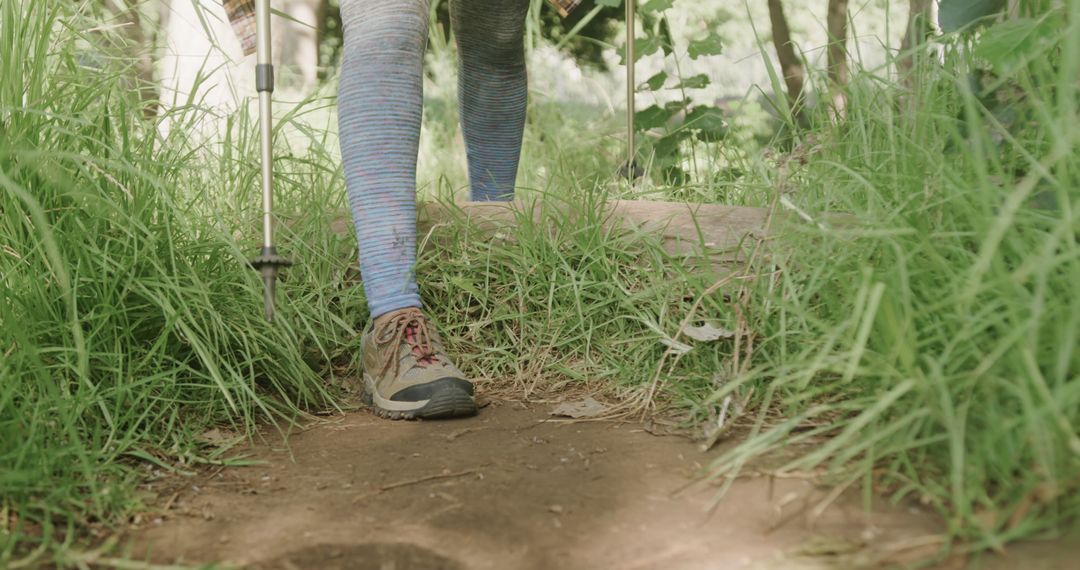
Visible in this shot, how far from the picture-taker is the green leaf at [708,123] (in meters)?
3.28

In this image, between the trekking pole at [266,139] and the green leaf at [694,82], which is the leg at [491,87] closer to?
the trekking pole at [266,139]

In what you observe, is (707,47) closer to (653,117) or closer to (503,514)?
(653,117)

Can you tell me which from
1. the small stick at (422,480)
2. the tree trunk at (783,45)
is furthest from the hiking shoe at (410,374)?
the tree trunk at (783,45)

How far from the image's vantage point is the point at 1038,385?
1.03m

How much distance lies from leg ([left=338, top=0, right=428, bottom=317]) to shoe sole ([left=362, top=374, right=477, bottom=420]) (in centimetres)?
23

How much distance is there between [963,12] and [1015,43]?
26 centimetres

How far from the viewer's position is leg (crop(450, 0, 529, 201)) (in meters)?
2.39

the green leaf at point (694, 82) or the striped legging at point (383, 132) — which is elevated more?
the green leaf at point (694, 82)

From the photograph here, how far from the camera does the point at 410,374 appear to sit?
6.20 feet

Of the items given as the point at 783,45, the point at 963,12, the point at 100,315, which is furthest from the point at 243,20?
the point at 783,45

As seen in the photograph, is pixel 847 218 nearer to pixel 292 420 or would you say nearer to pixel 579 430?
pixel 579 430

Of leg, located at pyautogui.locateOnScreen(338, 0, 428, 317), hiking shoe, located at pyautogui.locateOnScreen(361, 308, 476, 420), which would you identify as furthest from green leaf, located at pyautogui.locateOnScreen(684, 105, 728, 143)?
hiking shoe, located at pyautogui.locateOnScreen(361, 308, 476, 420)

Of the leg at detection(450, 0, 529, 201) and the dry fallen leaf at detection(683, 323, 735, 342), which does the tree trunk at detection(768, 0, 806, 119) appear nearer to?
the leg at detection(450, 0, 529, 201)

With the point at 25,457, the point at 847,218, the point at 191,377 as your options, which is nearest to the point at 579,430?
the point at 847,218
